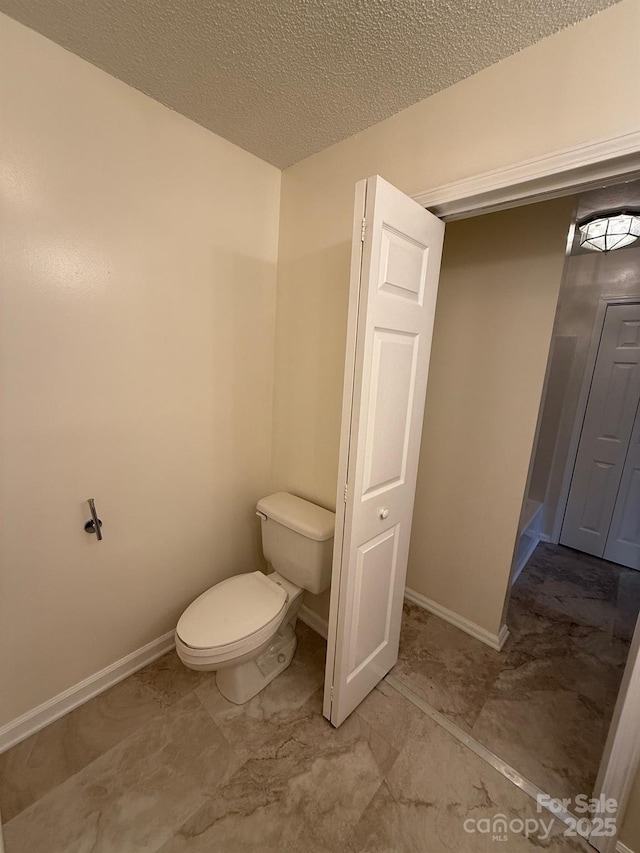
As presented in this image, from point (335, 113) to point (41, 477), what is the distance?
1.75 metres

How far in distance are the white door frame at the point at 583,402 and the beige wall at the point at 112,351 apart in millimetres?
2550

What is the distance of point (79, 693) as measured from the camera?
4.85ft

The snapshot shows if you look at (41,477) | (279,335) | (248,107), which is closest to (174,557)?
(41,477)

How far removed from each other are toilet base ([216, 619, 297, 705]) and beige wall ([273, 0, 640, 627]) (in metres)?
0.72

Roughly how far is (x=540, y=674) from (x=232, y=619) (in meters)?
1.58

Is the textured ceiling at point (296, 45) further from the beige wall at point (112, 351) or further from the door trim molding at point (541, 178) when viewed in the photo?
the door trim molding at point (541, 178)

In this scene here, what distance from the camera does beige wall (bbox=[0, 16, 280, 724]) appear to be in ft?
3.73

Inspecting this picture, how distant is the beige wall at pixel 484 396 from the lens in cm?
163

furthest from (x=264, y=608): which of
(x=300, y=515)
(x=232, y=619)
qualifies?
(x=300, y=515)

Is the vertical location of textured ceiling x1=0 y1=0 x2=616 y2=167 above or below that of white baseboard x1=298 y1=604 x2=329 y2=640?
above

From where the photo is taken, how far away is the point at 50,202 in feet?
3.76

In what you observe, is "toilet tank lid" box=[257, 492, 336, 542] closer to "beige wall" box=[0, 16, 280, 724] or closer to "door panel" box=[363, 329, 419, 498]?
"beige wall" box=[0, 16, 280, 724]

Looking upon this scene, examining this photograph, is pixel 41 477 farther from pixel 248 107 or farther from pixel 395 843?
pixel 395 843

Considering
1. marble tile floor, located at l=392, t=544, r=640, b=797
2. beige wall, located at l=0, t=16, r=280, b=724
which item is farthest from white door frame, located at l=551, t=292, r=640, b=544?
beige wall, located at l=0, t=16, r=280, b=724
